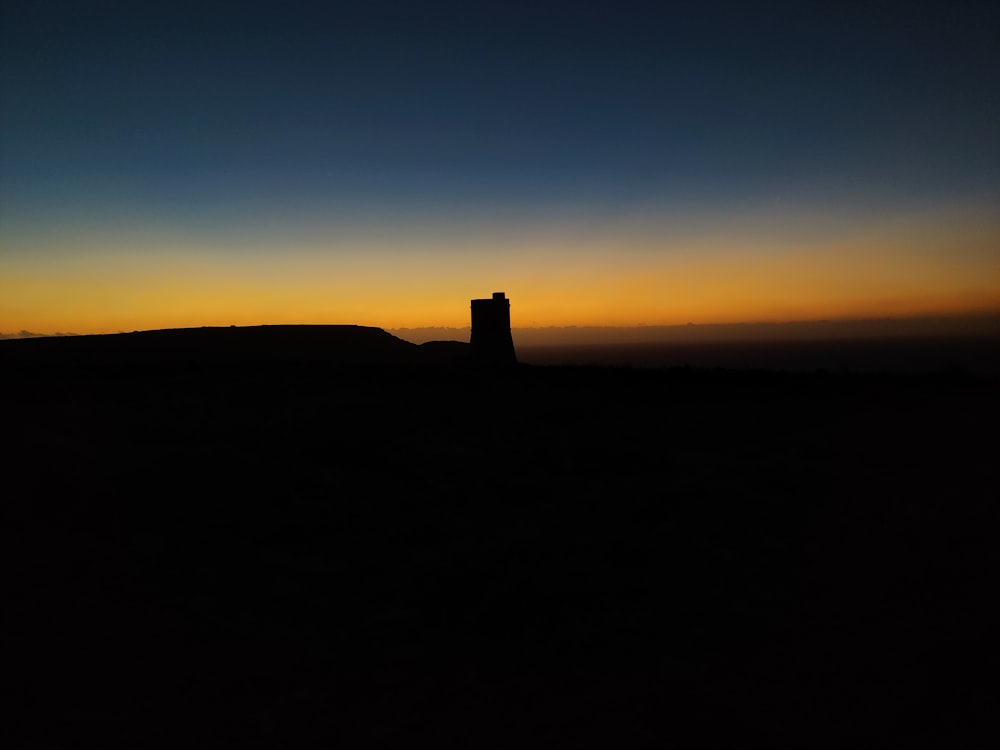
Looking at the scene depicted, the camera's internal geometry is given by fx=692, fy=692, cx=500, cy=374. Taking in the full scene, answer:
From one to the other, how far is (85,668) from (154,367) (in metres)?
11.5

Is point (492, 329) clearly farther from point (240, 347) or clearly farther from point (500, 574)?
point (500, 574)

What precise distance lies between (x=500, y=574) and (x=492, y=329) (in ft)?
47.6

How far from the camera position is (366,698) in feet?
14.3

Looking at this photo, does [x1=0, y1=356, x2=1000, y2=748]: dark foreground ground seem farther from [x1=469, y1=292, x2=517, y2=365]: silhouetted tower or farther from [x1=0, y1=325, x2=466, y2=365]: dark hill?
[x1=0, y1=325, x2=466, y2=365]: dark hill

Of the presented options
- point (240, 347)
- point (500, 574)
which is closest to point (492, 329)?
point (240, 347)

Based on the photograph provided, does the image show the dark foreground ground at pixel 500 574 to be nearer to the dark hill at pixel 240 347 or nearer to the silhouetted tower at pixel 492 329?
the silhouetted tower at pixel 492 329

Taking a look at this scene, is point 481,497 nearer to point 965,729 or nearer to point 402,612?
point 402,612

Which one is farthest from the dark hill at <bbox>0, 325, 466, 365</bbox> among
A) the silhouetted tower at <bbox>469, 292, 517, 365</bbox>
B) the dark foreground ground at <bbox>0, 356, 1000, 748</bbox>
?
the dark foreground ground at <bbox>0, 356, 1000, 748</bbox>

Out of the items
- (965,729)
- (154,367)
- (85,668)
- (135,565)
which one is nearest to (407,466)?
(135,565)

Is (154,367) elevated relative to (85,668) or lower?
elevated

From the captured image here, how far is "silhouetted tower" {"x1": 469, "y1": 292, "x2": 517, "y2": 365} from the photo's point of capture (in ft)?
66.5

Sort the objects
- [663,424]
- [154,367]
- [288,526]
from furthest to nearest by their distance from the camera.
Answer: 1. [154,367]
2. [663,424]
3. [288,526]

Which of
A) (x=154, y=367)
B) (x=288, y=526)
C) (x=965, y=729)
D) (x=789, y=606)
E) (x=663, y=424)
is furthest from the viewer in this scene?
(x=154, y=367)

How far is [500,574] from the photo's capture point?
6.17 meters
